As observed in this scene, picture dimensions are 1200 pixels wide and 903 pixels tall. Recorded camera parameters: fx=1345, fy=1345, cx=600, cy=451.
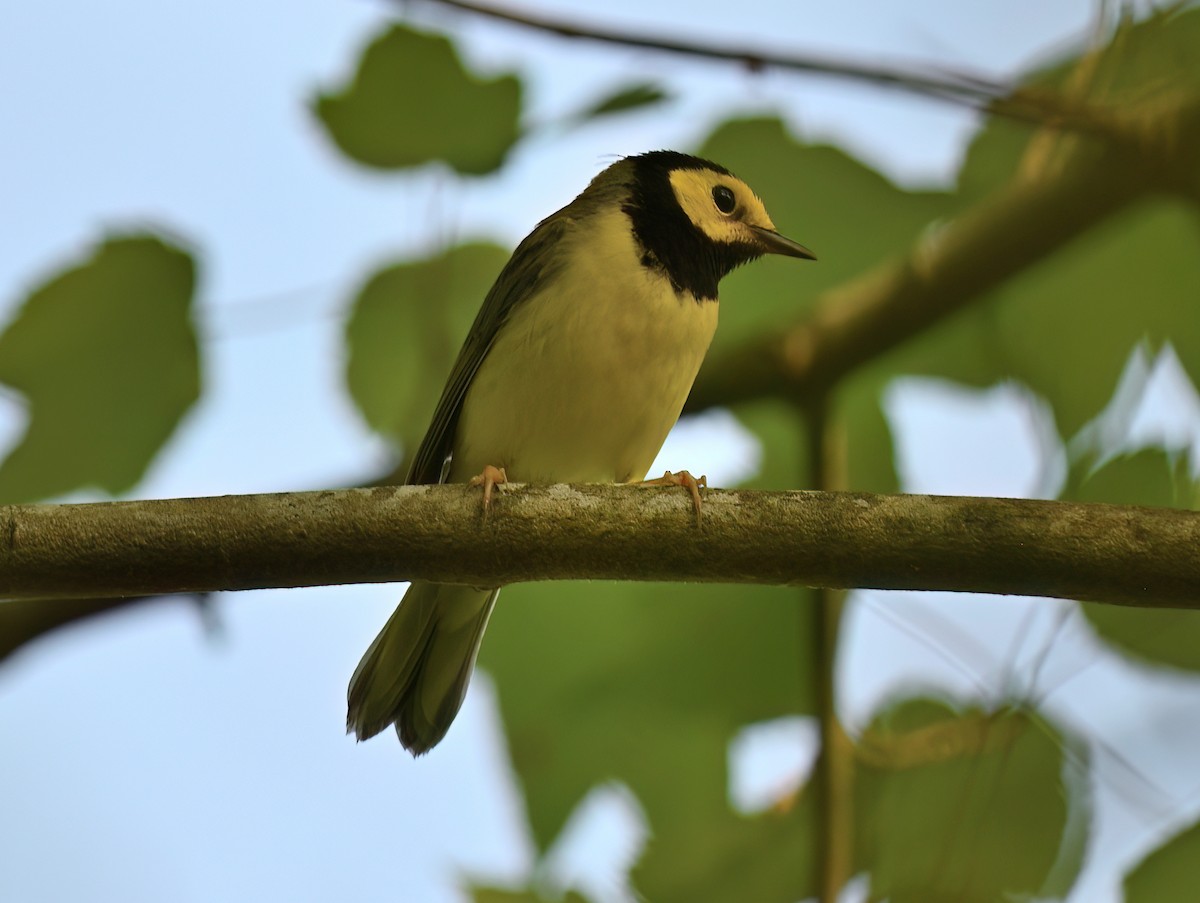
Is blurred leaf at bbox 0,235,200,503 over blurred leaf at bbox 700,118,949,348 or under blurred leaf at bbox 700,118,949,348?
under

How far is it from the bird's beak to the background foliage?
54 millimetres

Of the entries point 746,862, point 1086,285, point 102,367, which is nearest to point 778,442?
point 1086,285

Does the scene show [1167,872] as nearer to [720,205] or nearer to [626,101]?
[626,101]

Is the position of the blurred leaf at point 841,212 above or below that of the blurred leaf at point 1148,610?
above

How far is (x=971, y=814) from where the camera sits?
8.66ft

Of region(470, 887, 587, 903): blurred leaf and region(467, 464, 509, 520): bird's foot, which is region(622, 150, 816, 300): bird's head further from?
region(470, 887, 587, 903): blurred leaf

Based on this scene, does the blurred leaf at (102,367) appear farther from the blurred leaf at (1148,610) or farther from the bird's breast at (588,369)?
the blurred leaf at (1148,610)

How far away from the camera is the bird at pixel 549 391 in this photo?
3.59 m

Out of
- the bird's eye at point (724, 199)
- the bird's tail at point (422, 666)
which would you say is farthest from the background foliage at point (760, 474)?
the bird's eye at point (724, 199)

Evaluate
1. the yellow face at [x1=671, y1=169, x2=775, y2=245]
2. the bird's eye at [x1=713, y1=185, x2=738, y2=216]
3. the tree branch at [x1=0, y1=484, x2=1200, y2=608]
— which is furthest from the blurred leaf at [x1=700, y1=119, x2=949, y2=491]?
the tree branch at [x1=0, y1=484, x2=1200, y2=608]

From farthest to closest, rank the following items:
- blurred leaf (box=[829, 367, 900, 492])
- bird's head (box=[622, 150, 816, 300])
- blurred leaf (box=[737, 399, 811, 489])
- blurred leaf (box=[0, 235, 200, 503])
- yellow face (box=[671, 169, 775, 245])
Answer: yellow face (box=[671, 169, 775, 245]) → bird's head (box=[622, 150, 816, 300]) → blurred leaf (box=[737, 399, 811, 489]) → blurred leaf (box=[829, 367, 900, 492]) → blurred leaf (box=[0, 235, 200, 503])

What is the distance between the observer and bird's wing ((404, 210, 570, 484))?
3.74 metres

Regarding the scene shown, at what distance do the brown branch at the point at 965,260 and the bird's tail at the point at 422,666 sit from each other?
0.96m

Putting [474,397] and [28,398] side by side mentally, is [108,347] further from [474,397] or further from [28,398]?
[474,397]
